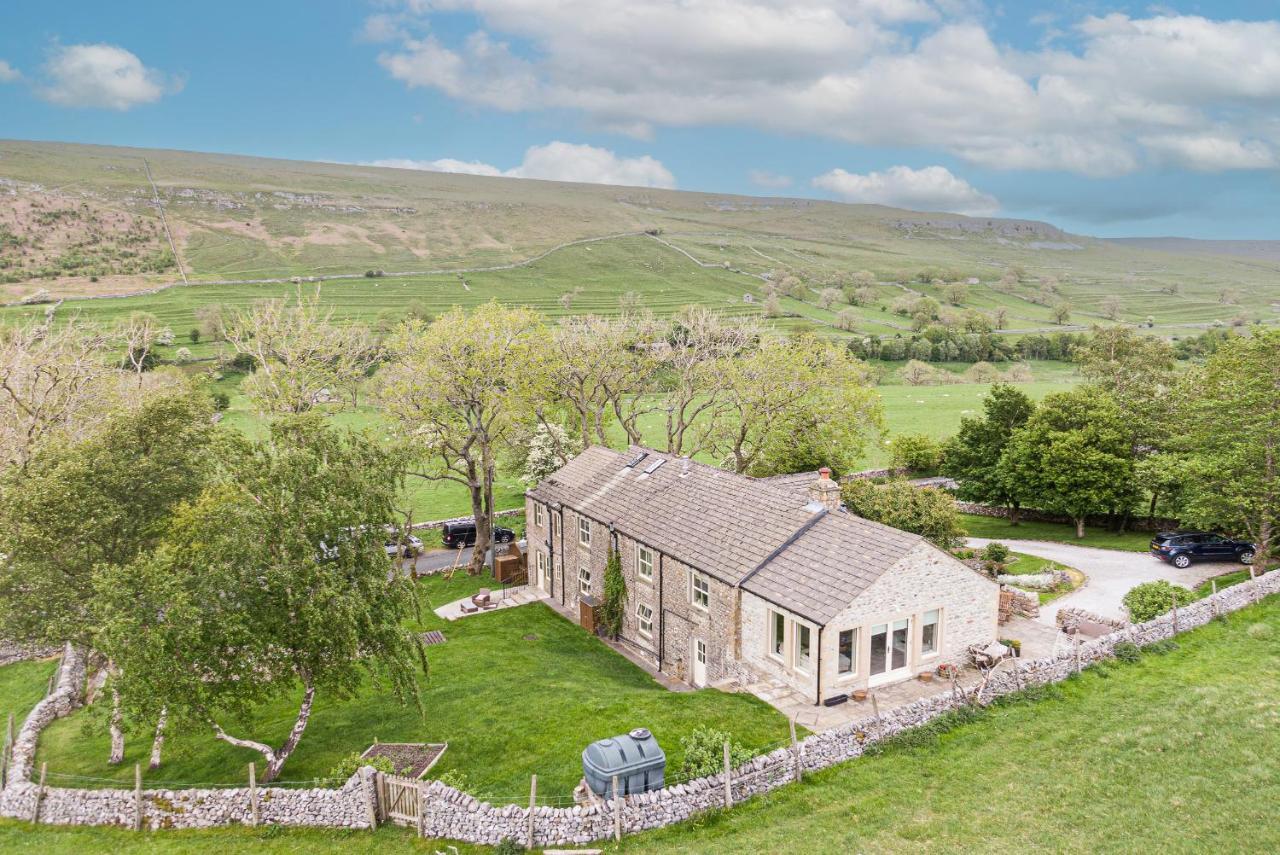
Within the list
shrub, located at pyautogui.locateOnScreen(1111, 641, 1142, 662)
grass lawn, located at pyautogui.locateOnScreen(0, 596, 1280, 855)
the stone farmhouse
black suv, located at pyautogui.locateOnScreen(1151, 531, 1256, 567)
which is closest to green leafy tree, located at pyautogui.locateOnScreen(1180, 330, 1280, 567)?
black suv, located at pyautogui.locateOnScreen(1151, 531, 1256, 567)

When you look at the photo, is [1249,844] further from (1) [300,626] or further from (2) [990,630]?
(1) [300,626]

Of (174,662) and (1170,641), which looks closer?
(174,662)

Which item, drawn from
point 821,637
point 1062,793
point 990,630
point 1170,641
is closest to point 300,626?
point 821,637

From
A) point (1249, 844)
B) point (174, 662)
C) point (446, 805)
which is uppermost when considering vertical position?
point (174, 662)

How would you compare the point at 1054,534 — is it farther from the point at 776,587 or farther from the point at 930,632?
the point at 776,587

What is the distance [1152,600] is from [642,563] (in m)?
20.0

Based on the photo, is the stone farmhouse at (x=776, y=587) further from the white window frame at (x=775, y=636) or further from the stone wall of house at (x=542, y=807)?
the stone wall of house at (x=542, y=807)

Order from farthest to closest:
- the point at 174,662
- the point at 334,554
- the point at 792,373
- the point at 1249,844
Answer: the point at 792,373 < the point at 334,554 < the point at 174,662 < the point at 1249,844

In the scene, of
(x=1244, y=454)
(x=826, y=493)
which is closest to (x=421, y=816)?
(x=826, y=493)

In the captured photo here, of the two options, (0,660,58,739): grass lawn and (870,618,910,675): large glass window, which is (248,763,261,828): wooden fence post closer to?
(0,660,58,739): grass lawn

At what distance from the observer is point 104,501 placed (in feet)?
78.4

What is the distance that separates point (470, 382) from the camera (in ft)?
134

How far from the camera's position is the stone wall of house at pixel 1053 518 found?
48562 mm

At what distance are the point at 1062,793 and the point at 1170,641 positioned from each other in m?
11.7
